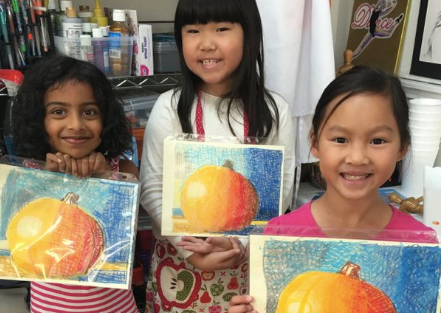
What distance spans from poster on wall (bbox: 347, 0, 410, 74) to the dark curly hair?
1.14m

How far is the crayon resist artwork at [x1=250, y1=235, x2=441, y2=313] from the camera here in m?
0.67

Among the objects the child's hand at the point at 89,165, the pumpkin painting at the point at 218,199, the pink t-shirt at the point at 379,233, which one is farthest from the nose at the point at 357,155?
the child's hand at the point at 89,165

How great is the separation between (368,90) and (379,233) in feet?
0.77

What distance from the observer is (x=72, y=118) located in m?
0.80

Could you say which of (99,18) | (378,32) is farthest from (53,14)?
(378,32)

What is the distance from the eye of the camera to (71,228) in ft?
2.56

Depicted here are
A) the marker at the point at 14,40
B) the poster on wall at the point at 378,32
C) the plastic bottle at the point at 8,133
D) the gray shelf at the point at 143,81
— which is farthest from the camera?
the poster on wall at the point at 378,32

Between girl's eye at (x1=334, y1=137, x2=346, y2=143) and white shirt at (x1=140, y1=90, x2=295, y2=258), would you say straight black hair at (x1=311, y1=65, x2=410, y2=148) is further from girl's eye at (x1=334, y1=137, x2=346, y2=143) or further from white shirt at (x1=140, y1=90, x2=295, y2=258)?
white shirt at (x1=140, y1=90, x2=295, y2=258)

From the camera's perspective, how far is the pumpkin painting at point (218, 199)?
2.81ft

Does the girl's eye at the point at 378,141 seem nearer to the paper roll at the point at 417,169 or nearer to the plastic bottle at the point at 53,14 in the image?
the paper roll at the point at 417,169

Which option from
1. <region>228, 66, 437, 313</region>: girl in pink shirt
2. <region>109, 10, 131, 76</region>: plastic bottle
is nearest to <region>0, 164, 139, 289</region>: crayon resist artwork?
<region>228, 66, 437, 313</region>: girl in pink shirt

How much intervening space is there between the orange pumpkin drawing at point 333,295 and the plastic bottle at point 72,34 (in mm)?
932

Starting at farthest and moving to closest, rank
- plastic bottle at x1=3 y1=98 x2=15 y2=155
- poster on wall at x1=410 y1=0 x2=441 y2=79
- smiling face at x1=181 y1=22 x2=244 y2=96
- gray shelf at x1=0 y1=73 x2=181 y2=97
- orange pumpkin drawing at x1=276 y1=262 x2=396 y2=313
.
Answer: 1. poster on wall at x1=410 y1=0 x2=441 y2=79
2. gray shelf at x1=0 y1=73 x2=181 y2=97
3. plastic bottle at x1=3 y1=98 x2=15 y2=155
4. smiling face at x1=181 y1=22 x2=244 y2=96
5. orange pumpkin drawing at x1=276 y1=262 x2=396 y2=313

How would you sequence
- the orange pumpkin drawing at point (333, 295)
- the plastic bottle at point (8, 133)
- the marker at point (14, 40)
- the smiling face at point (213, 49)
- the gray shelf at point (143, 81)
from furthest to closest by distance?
the gray shelf at point (143, 81), the marker at point (14, 40), the plastic bottle at point (8, 133), the smiling face at point (213, 49), the orange pumpkin drawing at point (333, 295)
